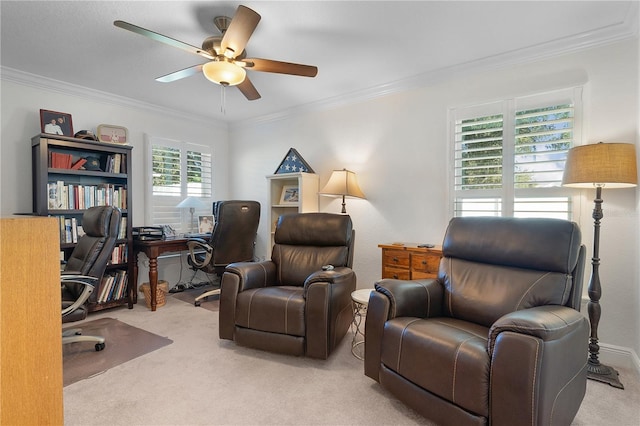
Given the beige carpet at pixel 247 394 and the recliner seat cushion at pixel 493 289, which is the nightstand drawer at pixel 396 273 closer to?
the recliner seat cushion at pixel 493 289

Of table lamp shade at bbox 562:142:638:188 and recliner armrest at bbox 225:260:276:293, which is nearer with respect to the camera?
table lamp shade at bbox 562:142:638:188

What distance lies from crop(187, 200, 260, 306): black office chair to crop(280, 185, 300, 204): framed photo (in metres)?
0.49

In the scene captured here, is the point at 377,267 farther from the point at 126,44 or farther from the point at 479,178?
the point at 126,44

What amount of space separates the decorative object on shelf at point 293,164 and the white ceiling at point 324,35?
991 millimetres

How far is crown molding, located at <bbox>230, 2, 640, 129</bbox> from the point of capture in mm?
2225

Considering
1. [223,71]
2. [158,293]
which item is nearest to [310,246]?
[223,71]

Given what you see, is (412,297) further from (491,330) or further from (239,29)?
(239,29)

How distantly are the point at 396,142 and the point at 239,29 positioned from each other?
196 cm

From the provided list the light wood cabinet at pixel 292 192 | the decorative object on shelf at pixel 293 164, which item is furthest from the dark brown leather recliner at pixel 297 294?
the decorative object on shelf at pixel 293 164

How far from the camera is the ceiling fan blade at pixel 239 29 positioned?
1.78m

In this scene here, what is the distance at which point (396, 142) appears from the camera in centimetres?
333

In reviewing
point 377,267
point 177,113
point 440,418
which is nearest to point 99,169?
point 177,113

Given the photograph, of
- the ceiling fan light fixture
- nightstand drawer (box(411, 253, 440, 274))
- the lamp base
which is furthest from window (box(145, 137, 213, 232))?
the lamp base

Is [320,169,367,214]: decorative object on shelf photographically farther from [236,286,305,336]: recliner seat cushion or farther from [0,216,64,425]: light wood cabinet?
[0,216,64,425]: light wood cabinet
